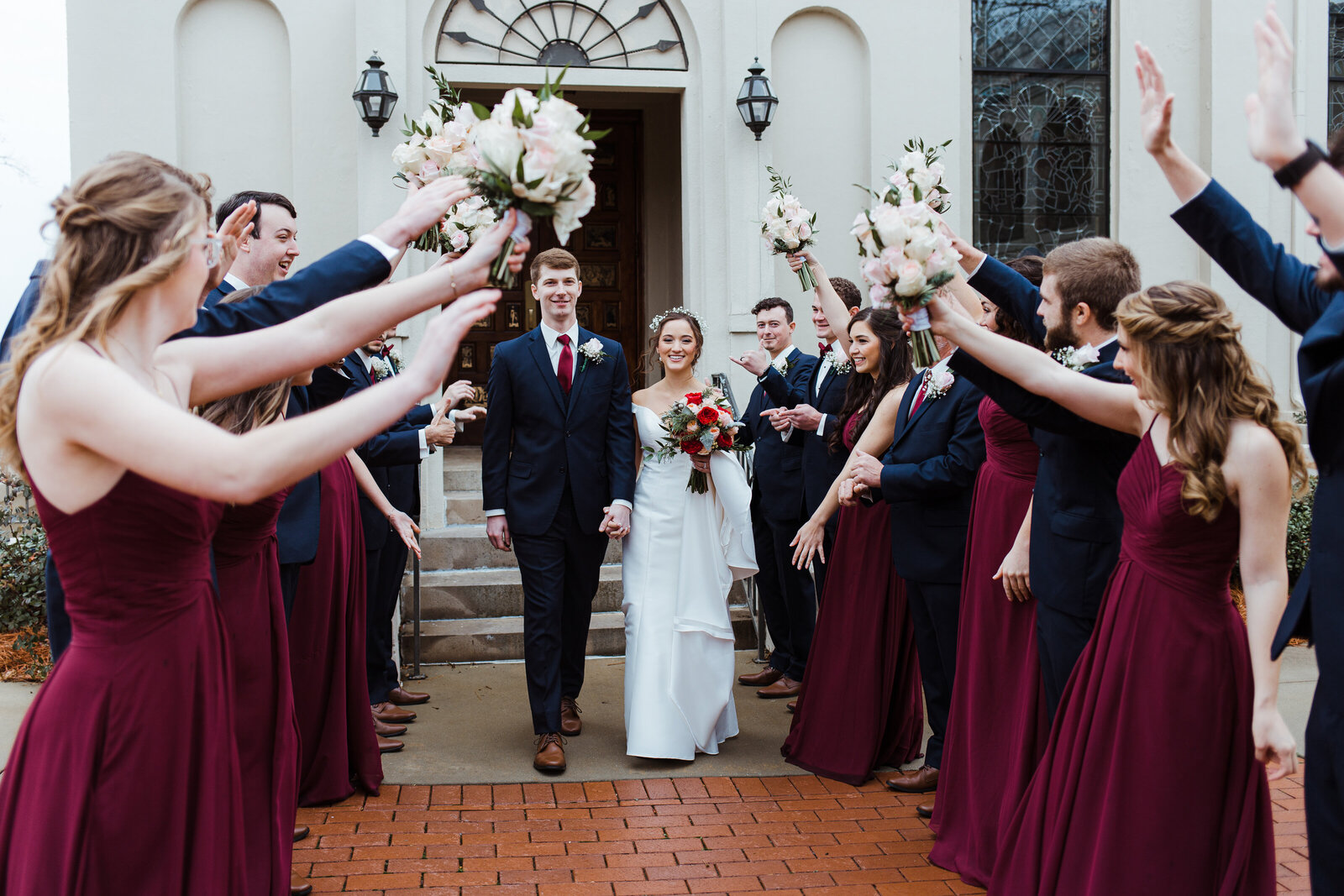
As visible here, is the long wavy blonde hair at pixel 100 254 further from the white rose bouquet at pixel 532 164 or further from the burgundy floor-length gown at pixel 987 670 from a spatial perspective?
the burgundy floor-length gown at pixel 987 670

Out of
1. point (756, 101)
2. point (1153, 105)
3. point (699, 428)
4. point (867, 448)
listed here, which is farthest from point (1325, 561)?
point (756, 101)

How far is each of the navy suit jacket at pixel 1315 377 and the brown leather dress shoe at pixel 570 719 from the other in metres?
4.06

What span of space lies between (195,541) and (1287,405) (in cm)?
1008

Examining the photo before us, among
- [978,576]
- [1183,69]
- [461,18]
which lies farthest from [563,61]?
[978,576]

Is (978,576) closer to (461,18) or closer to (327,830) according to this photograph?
(327,830)

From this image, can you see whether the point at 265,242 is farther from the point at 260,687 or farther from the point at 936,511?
the point at 936,511

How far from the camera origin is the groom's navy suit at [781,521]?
22.4 feet

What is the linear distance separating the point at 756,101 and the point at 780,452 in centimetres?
344

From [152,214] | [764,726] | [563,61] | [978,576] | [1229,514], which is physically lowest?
[764,726]

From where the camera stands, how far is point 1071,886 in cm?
313

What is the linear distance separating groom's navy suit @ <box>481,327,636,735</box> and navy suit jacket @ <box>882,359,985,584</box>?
158 cm

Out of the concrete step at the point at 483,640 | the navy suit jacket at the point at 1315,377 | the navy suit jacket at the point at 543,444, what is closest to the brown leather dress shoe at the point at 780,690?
the concrete step at the point at 483,640

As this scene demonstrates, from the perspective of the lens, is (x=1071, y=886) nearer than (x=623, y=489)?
Yes

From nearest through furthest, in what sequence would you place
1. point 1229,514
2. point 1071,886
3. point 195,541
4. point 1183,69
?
point 195,541
point 1229,514
point 1071,886
point 1183,69
